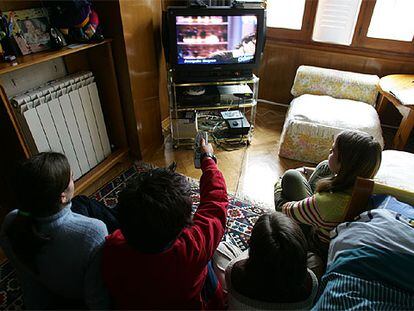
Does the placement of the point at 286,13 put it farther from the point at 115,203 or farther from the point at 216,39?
the point at 115,203

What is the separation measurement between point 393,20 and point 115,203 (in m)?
2.67

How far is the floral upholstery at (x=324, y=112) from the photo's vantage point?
6.94 feet

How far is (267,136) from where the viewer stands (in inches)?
106

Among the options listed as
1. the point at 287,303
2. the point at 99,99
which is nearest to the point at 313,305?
the point at 287,303

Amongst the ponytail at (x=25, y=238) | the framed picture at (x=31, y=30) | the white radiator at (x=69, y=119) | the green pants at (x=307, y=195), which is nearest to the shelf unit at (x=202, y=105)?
the white radiator at (x=69, y=119)

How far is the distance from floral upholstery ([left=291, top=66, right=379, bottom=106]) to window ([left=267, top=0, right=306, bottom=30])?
0.55m

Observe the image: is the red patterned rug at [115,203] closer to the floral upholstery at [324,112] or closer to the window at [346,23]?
the floral upholstery at [324,112]

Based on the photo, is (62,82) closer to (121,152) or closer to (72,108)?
(72,108)

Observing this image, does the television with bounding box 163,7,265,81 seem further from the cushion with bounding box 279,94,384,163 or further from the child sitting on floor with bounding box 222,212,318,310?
the child sitting on floor with bounding box 222,212,318,310

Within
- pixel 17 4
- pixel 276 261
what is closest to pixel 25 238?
pixel 276 261

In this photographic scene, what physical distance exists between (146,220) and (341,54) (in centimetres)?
265

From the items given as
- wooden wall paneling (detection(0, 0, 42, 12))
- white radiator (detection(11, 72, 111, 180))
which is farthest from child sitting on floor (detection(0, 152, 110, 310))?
wooden wall paneling (detection(0, 0, 42, 12))

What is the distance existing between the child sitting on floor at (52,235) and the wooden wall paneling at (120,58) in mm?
1228

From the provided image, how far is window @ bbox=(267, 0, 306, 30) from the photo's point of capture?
107 inches
